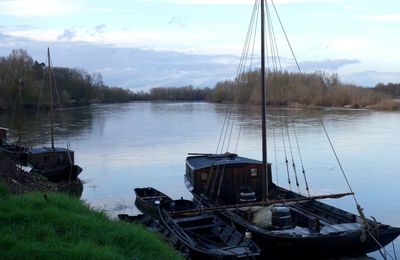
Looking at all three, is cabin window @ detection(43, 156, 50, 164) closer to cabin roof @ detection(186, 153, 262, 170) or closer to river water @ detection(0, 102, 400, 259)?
river water @ detection(0, 102, 400, 259)

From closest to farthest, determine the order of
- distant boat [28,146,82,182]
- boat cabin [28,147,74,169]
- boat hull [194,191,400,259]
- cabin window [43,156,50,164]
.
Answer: boat hull [194,191,400,259], distant boat [28,146,82,182], boat cabin [28,147,74,169], cabin window [43,156,50,164]

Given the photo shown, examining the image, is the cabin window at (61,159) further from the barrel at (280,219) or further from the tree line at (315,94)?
the tree line at (315,94)

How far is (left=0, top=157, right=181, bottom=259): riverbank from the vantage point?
5.97m

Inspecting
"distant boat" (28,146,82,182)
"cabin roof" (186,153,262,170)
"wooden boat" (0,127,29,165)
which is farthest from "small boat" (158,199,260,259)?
"wooden boat" (0,127,29,165)

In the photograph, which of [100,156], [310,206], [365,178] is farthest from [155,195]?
[100,156]

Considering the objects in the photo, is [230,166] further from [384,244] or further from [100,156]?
[100,156]

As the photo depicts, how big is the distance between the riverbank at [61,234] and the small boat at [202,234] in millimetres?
3533

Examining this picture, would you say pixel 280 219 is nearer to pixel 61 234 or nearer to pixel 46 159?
pixel 61 234

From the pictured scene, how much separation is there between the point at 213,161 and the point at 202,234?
6.49m

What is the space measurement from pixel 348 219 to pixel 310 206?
2.17m

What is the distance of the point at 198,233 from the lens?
14.6 m

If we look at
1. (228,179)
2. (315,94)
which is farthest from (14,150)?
(315,94)

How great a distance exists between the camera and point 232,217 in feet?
51.1

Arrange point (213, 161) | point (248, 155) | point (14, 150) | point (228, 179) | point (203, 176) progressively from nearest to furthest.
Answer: point (228, 179)
point (203, 176)
point (213, 161)
point (14, 150)
point (248, 155)
